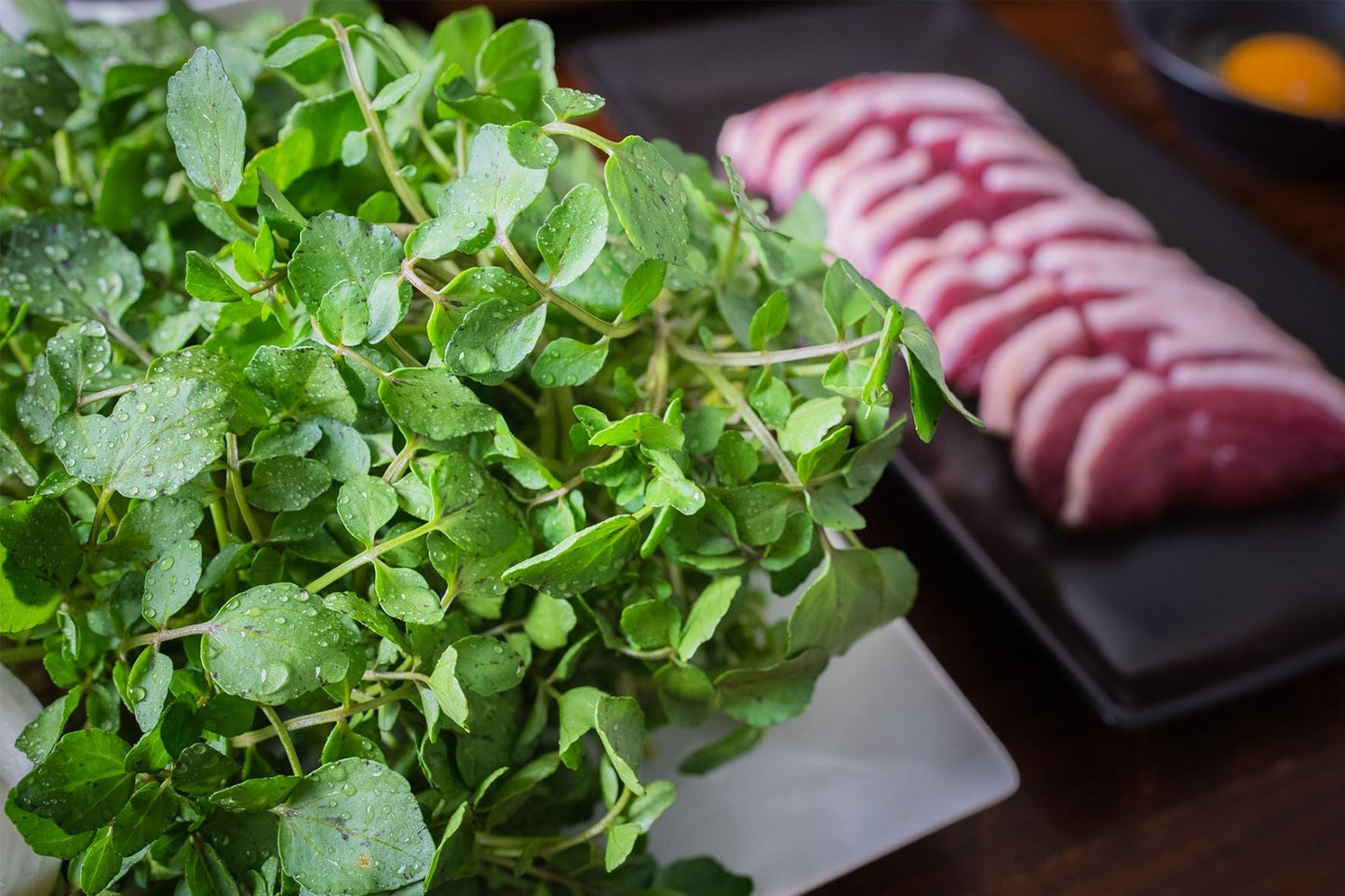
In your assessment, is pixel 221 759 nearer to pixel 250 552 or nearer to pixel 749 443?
pixel 250 552

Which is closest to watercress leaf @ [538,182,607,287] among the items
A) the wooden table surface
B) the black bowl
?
the wooden table surface

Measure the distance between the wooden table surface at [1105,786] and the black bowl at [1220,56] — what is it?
665 millimetres

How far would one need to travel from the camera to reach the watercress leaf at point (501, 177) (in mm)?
403

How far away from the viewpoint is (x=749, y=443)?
18.4 inches

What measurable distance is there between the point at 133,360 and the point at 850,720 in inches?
17.9

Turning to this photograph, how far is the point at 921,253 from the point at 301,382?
72 centimetres

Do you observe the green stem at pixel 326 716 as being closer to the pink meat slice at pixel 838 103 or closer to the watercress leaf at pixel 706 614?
the watercress leaf at pixel 706 614

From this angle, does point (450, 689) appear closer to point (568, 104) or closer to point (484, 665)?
point (484, 665)

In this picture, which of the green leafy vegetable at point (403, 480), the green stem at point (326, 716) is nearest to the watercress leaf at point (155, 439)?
the green leafy vegetable at point (403, 480)

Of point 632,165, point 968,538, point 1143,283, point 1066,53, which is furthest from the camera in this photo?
point 1066,53

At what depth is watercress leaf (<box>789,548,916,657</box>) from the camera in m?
0.47

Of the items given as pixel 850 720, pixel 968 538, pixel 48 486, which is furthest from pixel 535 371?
pixel 968 538

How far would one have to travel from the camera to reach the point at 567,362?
0.45 metres

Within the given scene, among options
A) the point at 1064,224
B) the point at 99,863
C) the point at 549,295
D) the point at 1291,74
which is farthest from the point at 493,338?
the point at 1291,74
